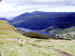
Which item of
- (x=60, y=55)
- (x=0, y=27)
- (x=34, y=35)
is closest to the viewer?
(x=60, y=55)

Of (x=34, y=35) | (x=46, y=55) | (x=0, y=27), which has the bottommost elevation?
(x=34, y=35)

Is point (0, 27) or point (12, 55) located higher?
point (12, 55)

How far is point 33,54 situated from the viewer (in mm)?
36250

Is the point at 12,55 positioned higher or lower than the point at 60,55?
higher

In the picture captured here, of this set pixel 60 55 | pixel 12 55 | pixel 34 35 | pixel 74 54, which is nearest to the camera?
pixel 12 55

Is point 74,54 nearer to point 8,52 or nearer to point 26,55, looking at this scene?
point 26,55

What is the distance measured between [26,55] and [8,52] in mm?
3705

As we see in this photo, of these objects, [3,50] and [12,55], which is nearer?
[12,55]

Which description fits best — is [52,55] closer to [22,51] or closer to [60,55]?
[60,55]

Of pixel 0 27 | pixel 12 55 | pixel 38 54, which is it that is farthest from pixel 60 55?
pixel 0 27

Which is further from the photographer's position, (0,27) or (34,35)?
(34,35)

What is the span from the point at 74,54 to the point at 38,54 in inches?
428

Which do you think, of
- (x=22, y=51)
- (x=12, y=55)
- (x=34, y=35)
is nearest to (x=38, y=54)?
(x=22, y=51)

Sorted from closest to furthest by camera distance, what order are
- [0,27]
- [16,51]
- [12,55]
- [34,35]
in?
[12,55] < [16,51] < [0,27] < [34,35]
